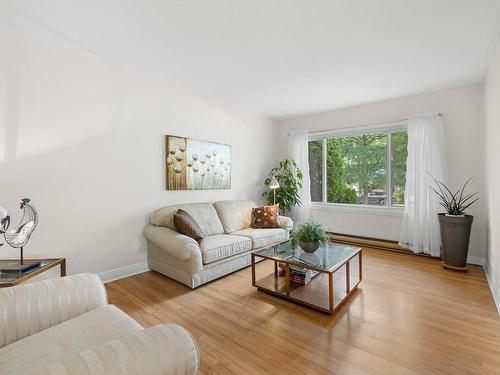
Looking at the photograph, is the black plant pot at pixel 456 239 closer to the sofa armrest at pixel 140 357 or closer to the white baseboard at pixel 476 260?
the white baseboard at pixel 476 260

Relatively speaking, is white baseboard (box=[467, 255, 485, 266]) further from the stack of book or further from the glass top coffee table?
the stack of book

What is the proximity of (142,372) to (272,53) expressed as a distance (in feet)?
8.87

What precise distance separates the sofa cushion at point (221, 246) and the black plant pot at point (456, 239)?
8.26 feet

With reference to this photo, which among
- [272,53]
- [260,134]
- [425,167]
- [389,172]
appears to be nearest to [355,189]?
[389,172]

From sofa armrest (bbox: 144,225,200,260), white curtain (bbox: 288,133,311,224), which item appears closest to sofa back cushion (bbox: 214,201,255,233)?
sofa armrest (bbox: 144,225,200,260)

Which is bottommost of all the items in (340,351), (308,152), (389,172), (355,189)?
(340,351)

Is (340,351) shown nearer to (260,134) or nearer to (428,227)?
(428,227)

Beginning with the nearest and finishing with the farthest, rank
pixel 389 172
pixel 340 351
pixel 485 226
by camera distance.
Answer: pixel 340 351 → pixel 485 226 → pixel 389 172

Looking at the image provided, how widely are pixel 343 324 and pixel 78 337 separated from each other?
182 centimetres

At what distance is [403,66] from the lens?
9.23 ft

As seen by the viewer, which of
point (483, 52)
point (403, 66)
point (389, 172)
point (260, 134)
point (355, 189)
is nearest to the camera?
point (483, 52)

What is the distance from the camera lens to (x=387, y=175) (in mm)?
4219

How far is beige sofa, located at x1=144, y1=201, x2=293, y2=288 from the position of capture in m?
2.64

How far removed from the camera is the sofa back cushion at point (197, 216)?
311cm
